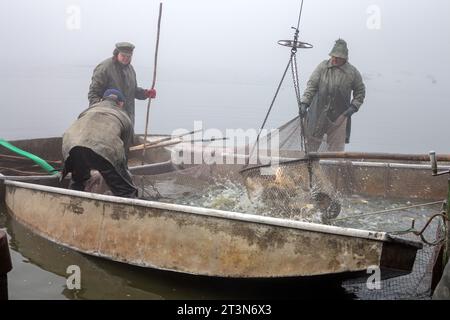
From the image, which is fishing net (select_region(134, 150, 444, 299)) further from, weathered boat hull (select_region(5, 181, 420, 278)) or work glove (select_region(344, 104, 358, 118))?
work glove (select_region(344, 104, 358, 118))

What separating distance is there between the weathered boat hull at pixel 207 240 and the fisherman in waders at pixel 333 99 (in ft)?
11.7

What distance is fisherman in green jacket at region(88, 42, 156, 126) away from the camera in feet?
23.1

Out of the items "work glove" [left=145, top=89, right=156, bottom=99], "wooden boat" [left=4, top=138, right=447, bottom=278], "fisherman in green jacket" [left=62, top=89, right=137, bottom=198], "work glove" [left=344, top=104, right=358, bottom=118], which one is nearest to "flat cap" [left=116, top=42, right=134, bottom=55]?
"work glove" [left=145, top=89, right=156, bottom=99]

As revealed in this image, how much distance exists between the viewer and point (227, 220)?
12.8 feet

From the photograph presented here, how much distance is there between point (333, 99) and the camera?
24.7 feet

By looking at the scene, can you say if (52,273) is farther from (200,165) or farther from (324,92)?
(324,92)

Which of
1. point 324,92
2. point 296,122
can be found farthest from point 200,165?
point 324,92

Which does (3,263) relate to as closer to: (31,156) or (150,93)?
(31,156)

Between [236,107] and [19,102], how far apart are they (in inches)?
483

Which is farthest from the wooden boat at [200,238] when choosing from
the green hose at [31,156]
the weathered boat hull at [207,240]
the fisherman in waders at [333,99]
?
the fisherman in waders at [333,99]

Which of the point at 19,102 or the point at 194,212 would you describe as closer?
the point at 194,212

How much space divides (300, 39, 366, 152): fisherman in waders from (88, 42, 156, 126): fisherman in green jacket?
2488 mm

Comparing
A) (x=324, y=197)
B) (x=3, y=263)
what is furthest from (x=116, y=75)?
(x=3, y=263)

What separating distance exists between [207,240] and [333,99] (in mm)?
4280
